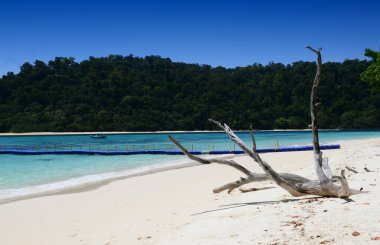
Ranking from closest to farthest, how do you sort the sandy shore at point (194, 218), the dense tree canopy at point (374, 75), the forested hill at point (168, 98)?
1. the sandy shore at point (194, 218)
2. the dense tree canopy at point (374, 75)
3. the forested hill at point (168, 98)

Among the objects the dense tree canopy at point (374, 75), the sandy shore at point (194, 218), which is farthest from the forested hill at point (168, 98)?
the sandy shore at point (194, 218)

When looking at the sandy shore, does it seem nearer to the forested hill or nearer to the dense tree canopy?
the dense tree canopy

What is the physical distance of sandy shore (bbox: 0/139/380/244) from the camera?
16.3 ft

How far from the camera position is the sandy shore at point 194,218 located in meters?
4.97

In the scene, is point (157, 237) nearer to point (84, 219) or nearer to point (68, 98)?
point (84, 219)

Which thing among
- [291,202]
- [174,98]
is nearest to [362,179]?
[291,202]

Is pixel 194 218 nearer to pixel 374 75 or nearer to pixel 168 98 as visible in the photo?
pixel 374 75

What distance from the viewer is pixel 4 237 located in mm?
7320

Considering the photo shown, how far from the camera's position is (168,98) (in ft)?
378

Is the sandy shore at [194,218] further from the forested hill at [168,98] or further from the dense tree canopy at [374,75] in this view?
the forested hill at [168,98]

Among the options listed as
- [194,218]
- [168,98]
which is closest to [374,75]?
[194,218]

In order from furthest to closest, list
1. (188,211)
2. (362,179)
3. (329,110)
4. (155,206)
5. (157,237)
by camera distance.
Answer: (329,110)
(155,206)
(362,179)
(188,211)
(157,237)

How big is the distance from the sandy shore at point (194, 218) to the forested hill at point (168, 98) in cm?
8695

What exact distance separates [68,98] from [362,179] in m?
104
